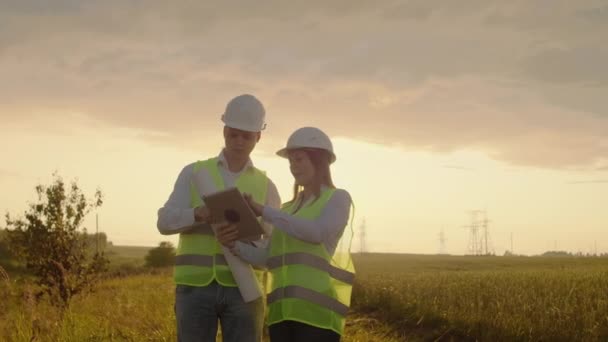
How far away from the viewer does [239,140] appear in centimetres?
468

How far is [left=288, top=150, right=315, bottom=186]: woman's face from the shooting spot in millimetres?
4580

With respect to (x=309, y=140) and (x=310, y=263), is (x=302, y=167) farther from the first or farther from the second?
(x=310, y=263)

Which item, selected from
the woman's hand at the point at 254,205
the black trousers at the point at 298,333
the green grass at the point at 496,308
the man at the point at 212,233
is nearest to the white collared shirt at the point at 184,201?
the man at the point at 212,233

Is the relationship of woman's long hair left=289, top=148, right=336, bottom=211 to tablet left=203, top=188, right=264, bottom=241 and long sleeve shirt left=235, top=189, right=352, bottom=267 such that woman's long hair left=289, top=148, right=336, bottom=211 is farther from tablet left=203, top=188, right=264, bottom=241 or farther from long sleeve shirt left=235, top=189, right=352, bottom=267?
tablet left=203, top=188, right=264, bottom=241

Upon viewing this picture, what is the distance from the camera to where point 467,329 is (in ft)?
39.7

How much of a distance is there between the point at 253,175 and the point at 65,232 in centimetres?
983

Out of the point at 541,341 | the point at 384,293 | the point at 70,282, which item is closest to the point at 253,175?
the point at 541,341

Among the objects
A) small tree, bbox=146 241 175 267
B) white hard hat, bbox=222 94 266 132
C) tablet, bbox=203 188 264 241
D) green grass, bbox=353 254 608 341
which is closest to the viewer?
tablet, bbox=203 188 264 241

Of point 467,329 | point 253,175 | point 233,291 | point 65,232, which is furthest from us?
point 65,232

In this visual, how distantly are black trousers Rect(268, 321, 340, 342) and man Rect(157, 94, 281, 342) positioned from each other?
0.17 metres

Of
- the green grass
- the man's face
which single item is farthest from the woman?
the green grass

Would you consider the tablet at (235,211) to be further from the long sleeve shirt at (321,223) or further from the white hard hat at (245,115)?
the white hard hat at (245,115)

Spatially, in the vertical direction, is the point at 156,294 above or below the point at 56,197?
below

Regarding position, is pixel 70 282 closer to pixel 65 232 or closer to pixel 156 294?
pixel 65 232
